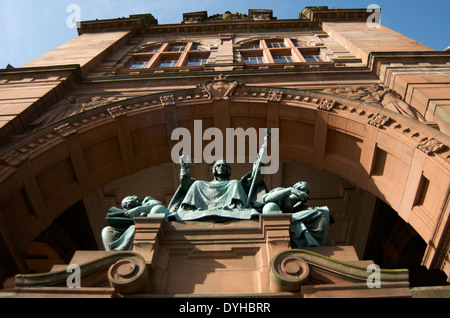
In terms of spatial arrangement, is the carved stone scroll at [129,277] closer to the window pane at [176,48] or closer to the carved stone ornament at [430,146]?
the carved stone ornament at [430,146]

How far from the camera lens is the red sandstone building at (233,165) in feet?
14.9

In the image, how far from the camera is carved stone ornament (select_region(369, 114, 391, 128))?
9562mm

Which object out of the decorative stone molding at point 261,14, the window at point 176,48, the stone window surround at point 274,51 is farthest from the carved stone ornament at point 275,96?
the decorative stone molding at point 261,14

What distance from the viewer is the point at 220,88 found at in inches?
467

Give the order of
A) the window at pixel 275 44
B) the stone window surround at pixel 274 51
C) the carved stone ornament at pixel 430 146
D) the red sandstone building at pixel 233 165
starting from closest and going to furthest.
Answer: the red sandstone building at pixel 233 165 < the carved stone ornament at pixel 430 146 < the stone window surround at pixel 274 51 < the window at pixel 275 44

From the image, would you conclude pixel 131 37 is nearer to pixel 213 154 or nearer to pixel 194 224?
pixel 213 154

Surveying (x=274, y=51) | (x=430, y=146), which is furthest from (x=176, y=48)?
(x=430, y=146)

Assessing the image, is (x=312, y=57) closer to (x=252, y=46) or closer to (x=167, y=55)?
(x=252, y=46)

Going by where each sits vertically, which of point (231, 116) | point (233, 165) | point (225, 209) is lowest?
point (233, 165)

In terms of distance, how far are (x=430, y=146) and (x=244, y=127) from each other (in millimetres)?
5589

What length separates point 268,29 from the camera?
73.6 ft

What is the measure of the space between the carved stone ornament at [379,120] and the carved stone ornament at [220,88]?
444cm

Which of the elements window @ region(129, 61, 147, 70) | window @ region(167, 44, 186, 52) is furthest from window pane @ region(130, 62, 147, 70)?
window @ region(167, 44, 186, 52)
